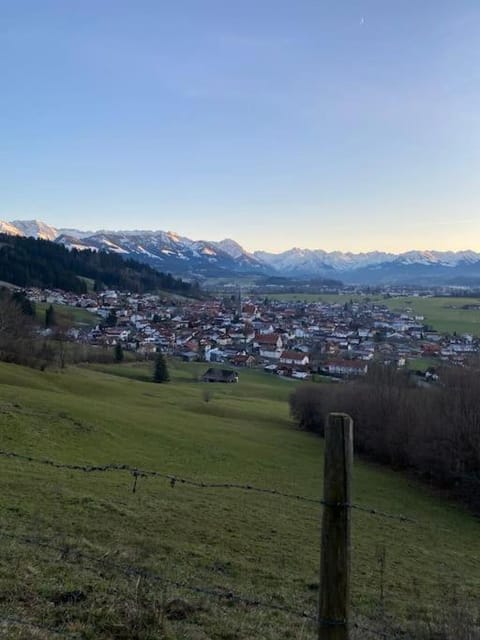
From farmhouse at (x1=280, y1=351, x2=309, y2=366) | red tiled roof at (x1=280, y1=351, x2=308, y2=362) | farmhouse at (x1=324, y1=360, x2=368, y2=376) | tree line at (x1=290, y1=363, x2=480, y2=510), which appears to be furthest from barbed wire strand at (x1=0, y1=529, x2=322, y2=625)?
red tiled roof at (x1=280, y1=351, x2=308, y2=362)

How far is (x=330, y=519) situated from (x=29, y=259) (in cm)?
18196

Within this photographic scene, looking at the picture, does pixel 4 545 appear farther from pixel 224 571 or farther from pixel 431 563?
pixel 431 563

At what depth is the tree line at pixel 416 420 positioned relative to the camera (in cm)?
3772

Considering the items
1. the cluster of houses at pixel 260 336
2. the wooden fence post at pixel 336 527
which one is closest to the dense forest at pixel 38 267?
the cluster of houses at pixel 260 336

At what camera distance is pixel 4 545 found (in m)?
9.82

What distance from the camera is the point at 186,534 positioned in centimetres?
1498

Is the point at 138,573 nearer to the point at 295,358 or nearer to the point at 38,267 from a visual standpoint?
the point at 295,358

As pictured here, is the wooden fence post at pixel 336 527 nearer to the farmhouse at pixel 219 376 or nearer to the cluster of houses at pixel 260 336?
the farmhouse at pixel 219 376

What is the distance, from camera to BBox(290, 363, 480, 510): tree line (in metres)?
37.7

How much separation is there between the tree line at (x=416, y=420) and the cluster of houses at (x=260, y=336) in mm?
37472

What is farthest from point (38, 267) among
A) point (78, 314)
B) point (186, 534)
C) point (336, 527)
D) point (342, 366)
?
point (336, 527)

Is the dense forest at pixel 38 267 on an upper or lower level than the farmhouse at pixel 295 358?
upper

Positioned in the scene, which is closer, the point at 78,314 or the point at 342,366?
the point at 342,366

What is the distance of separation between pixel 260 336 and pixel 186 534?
5116 inches
